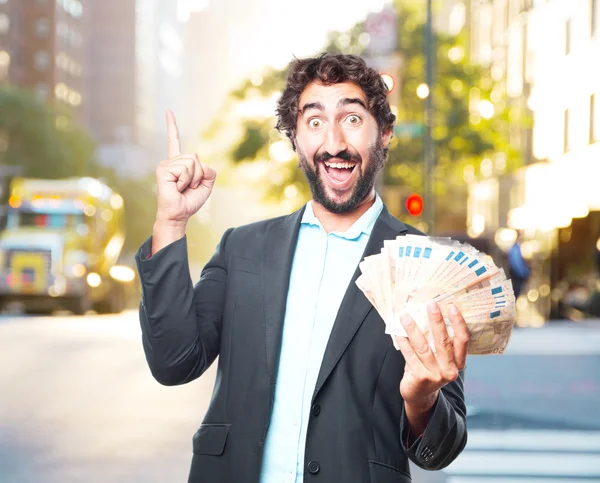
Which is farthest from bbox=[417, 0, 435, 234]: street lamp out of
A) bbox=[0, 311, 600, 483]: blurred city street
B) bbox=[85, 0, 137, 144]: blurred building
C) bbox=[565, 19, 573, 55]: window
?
bbox=[85, 0, 137, 144]: blurred building

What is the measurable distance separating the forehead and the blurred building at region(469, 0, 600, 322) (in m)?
25.9

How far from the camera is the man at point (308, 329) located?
2.92 metres

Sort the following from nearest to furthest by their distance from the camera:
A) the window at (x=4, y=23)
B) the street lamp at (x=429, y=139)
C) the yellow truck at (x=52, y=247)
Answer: the street lamp at (x=429, y=139) < the yellow truck at (x=52, y=247) < the window at (x=4, y=23)

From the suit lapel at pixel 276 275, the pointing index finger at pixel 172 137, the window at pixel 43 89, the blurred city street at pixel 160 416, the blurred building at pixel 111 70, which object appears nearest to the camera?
the suit lapel at pixel 276 275

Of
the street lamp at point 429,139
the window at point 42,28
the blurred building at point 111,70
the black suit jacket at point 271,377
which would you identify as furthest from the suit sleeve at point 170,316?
the blurred building at point 111,70

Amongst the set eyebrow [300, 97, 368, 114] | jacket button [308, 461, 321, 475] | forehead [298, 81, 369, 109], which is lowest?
Result: jacket button [308, 461, 321, 475]

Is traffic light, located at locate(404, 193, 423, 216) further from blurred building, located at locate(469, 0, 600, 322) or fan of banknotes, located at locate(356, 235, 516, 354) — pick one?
fan of banknotes, located at locate(356, 235, 516, 354)

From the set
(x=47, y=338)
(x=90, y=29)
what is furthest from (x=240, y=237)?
(x=90, y=29)

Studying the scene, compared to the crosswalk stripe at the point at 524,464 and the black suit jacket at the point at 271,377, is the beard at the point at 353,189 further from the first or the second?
the crosswalk stripe at the point at 524,464

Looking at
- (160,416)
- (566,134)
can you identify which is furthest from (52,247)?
(566,134)

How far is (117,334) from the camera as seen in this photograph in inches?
902

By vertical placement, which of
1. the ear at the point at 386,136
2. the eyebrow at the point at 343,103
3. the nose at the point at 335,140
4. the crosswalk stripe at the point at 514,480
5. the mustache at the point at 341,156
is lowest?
the crosswalk stripe at the point at 514,480

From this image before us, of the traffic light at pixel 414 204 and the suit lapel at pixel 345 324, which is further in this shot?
the traffic light at pixel 414 204

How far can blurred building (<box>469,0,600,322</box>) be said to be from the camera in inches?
1148
